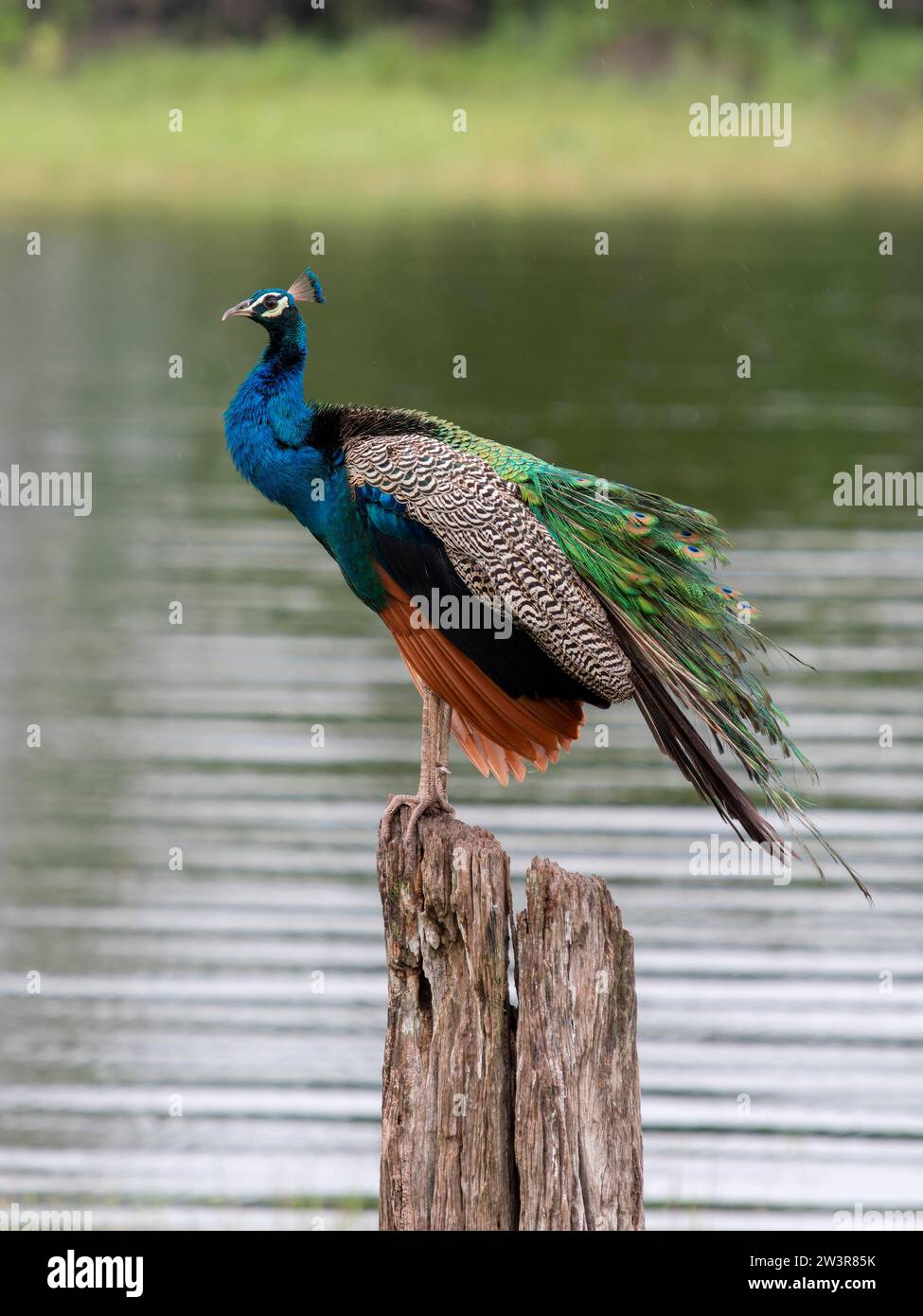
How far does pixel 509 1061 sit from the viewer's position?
5.45 meters

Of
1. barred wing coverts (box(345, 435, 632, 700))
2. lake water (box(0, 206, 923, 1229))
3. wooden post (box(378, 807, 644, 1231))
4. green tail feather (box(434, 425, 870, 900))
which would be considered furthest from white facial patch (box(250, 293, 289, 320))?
lake water (box(0, 206, 923, 1229))

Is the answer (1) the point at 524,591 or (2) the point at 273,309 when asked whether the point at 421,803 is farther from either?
(2) the point at 273,309

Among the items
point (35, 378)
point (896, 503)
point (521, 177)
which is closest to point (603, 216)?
point (521, 177)

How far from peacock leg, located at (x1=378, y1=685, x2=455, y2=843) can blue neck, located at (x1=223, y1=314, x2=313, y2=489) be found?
88 cm

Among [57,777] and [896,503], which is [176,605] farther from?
[896,503]

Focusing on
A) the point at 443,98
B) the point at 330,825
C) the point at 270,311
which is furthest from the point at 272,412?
the point at 443,98

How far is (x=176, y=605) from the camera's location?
1524cm

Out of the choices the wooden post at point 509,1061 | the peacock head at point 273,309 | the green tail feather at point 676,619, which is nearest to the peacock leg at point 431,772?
the wooden post at point 509,1061

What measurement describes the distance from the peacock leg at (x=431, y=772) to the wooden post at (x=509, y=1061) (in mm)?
435

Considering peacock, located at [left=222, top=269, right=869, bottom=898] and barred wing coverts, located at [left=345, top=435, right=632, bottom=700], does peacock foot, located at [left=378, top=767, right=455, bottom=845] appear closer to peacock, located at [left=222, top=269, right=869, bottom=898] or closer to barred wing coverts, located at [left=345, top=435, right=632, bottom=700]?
peacock, located at [left=222, top=269, right=869, bottom=898]

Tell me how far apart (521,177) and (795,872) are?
29.3m

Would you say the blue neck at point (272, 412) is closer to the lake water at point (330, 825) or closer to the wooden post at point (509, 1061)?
the wooden post at point (509, 1061)

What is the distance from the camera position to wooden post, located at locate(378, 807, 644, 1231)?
17.4 feet

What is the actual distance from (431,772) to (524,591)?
24.1 inches
